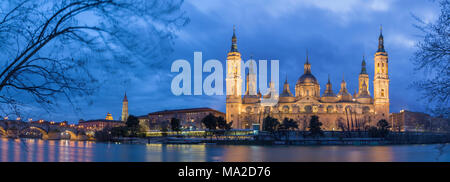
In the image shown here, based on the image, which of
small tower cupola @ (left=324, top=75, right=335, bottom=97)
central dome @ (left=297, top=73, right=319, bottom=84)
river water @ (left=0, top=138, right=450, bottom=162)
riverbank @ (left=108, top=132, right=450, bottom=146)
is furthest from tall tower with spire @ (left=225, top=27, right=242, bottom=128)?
river water @ (left=0, top=138, right=450, bottom=162)

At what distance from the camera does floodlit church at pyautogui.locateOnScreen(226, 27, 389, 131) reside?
269ft

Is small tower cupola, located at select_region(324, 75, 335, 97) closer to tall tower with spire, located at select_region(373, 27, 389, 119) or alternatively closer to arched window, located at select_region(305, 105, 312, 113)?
arched window, located at select_region(305, 105, 312, 113)

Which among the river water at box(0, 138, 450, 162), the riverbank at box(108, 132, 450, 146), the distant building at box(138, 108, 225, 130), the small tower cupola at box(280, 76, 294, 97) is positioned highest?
the small tower cupola at box(280, 76, 294, 97)

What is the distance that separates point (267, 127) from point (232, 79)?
721 inches

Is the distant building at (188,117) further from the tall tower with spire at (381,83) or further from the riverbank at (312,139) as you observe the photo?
the tall tower with spire at (381,83)

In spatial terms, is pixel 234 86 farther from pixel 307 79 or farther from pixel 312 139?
pixel 312 139

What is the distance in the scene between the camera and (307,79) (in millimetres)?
87000

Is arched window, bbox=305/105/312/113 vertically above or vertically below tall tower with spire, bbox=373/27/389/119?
below

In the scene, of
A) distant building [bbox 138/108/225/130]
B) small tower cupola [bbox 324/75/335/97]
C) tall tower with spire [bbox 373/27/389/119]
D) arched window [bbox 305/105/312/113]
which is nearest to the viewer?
arched window [bbox 305/105/312/113]

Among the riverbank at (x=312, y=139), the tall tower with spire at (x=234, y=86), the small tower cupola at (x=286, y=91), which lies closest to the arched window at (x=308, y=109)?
the small tower cupola at (x=286, y=91)

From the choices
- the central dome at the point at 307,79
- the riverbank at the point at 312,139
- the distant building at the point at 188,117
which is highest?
the central dome at the point at 307,79

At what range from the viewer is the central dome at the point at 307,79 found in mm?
86875
